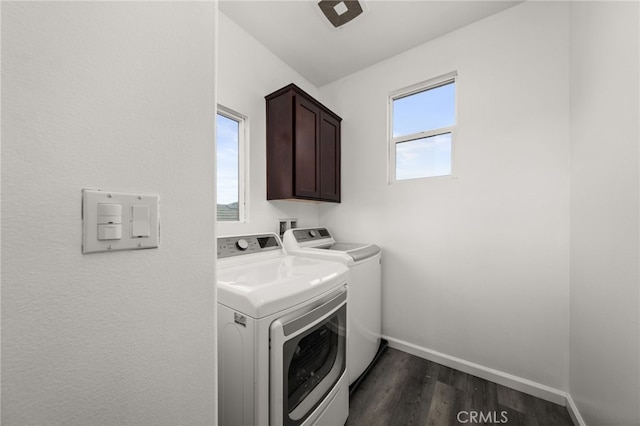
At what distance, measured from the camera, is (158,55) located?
0.54m

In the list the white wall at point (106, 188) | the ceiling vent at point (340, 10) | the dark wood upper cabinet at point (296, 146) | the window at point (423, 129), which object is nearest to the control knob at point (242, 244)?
the dark wood upper cabinet at point (296, 146)

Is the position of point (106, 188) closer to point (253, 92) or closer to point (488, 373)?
point (253, 92)

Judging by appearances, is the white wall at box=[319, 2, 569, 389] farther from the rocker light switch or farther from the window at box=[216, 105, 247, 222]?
the rocker light switch

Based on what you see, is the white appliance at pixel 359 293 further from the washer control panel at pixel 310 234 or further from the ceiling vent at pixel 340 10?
the ceiling vent at pixel 340 10

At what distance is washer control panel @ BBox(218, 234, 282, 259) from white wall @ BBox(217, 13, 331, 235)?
19cm

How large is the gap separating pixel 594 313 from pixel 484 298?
0.61 meters

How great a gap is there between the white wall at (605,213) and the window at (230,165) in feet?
7.21

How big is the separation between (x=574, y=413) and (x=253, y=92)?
3.17m

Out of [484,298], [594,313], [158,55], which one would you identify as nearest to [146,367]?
[158,55]

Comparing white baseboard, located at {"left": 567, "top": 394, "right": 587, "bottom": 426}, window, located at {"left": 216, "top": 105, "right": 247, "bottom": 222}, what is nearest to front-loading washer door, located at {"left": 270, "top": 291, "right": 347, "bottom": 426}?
window, located at {"left": 216, "top": 105, "right": 247, "bottom": 222}

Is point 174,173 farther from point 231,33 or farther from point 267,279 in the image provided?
point 231,33

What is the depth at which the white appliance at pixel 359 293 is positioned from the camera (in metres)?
1.65

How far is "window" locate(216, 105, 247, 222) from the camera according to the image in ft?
6.06

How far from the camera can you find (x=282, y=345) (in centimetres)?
95
